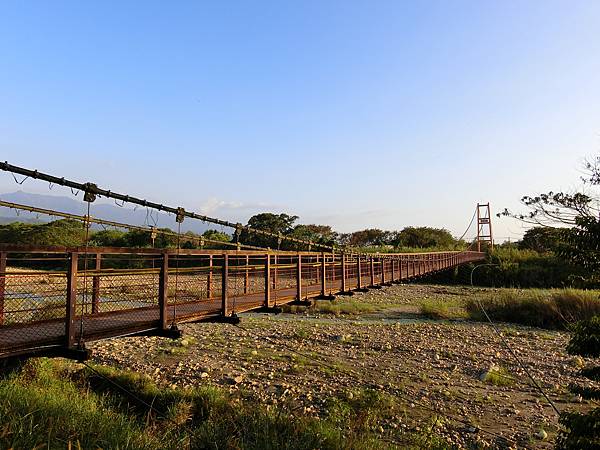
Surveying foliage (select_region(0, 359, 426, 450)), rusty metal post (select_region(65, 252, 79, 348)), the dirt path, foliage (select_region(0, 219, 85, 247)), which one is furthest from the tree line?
rusty metal post (select_region(65, 252, 79, 348))

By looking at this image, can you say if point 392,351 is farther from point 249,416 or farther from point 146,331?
point 146,331

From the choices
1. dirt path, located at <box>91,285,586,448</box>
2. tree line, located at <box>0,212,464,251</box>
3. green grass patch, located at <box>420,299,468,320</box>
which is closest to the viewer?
dirt path, located at <box>91,285,586,448</box>

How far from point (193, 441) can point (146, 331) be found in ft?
3.54

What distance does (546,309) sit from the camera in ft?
39.4

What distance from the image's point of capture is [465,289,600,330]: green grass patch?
11.5 meters

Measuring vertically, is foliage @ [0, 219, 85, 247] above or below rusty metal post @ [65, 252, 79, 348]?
above

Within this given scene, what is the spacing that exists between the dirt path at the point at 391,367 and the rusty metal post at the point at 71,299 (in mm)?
2874

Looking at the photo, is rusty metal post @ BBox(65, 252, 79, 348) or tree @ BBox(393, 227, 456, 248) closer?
rusty metal post @ BBox(65, 252, 79, 348)

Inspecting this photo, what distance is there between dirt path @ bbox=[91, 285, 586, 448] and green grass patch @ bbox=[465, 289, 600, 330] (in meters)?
0.95

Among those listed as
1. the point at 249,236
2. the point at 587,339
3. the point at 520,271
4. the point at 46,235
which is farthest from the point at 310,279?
the point at 46,235

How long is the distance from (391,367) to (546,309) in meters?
7.09

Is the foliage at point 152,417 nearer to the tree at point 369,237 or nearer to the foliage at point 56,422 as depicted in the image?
the foliage at point 56,422

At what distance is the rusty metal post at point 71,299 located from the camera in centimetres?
333

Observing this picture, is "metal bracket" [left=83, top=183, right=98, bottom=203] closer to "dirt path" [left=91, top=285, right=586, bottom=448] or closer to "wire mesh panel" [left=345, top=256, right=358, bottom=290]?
"dirt path" [left=91, top=285, right=586, bottom=448]
